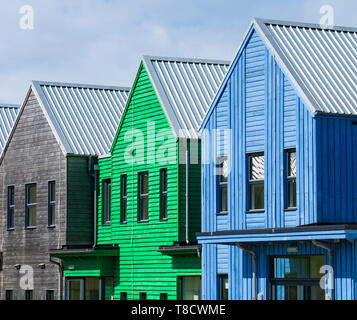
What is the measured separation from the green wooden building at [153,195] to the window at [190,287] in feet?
0.11

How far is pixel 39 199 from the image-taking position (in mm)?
37812

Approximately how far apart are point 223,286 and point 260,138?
16.1 ft

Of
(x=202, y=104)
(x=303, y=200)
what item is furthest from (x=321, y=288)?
(x=202, y=104)

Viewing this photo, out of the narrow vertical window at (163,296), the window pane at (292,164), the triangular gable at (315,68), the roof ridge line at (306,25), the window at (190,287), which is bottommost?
the narrow vertical window at (163,296)

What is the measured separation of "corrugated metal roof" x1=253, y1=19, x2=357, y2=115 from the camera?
82.4 feet

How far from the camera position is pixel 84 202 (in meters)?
36.2

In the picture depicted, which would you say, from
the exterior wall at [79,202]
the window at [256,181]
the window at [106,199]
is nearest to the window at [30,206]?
the exterior wall at [79,202]

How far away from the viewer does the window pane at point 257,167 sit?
87.5ft

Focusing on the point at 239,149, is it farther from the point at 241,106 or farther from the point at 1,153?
the point at 1,153

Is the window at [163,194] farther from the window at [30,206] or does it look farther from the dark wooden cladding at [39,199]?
the window at [30,206]

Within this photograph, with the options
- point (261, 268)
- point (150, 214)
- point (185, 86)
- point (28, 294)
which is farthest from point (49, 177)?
point (261, 268)

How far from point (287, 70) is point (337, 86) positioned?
1.49m
